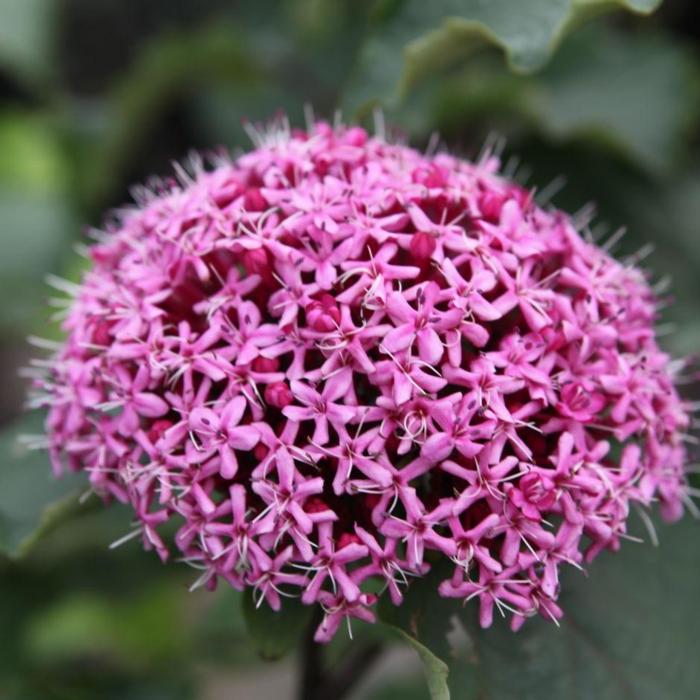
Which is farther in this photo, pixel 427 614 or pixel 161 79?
pixel 161 79

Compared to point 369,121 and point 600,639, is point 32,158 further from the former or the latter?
point 600,639

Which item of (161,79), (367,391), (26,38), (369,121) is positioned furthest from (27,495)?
(26,38)

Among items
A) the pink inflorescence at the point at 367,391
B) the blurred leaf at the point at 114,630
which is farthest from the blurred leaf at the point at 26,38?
the pink inflorescence at the point at 367,391

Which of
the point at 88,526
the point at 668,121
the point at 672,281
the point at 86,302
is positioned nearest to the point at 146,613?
the point at 88,526

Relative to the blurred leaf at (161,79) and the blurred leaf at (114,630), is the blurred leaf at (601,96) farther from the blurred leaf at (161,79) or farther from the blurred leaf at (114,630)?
the blurred leaf at (114,630)

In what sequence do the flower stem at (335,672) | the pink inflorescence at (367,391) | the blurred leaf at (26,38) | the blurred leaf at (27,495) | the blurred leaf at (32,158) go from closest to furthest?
the pink inflorescence at (367,391) < the blurred leaf at (27,495) < the flower stem at (335,672) < the blurred leaf at (26,38) < the blurred leaf at (32,158)

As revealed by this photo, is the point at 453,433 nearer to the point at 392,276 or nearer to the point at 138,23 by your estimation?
the point at 392,276
